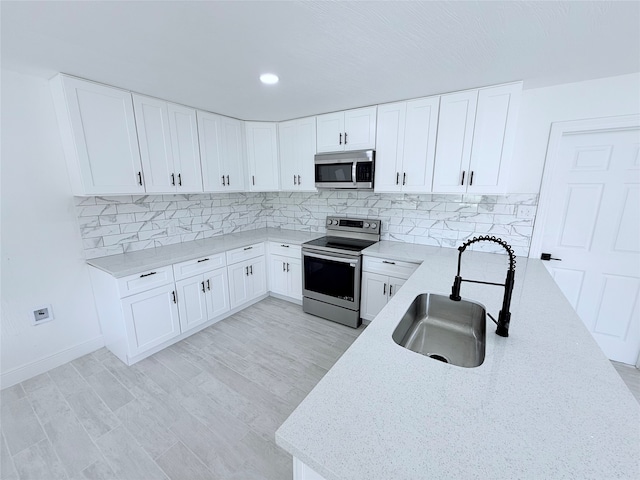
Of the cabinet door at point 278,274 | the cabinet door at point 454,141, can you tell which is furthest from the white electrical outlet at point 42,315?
the cabinet door at point 454,141

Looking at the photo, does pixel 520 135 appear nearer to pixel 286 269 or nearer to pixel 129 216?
pixel 286 269

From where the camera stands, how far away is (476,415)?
0.77 m

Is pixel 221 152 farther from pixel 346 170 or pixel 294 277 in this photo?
pixel 294 277

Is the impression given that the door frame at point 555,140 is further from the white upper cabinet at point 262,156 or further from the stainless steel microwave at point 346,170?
the white upper cabinet at point 262,156

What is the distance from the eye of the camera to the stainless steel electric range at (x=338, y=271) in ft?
9.22

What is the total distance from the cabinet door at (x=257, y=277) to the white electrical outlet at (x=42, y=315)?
6.05ft

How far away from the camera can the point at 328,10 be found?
1.22 m

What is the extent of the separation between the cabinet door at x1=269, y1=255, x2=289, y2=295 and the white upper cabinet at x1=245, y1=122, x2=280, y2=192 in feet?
3.19

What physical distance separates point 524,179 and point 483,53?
129cm

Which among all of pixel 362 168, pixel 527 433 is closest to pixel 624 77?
pixel 362 168

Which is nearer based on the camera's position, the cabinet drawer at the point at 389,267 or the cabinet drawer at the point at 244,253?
the cabinet drawer at the point at 389,267

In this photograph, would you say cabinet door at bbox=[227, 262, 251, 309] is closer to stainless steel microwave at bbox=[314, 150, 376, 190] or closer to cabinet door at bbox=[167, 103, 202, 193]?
cabinet door at bbox=[167, 103, 202, 193]

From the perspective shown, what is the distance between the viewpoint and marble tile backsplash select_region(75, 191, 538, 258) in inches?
95.7

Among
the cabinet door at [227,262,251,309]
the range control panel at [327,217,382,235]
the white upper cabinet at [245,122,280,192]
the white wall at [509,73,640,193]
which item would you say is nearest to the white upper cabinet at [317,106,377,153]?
the white upper cabinet at [245,122,280,192]
